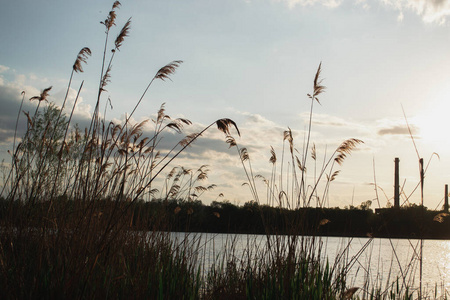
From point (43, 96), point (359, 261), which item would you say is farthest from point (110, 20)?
point (359, 261)

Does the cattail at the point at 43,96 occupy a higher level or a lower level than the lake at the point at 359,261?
higher

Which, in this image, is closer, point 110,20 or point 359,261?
point 110,20

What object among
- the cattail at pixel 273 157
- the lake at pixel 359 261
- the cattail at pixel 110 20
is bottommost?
the lake at pixel 359 261

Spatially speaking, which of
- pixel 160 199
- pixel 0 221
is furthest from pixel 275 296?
pixel 160 199

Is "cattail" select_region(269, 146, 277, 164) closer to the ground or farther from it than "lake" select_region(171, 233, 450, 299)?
farther from it

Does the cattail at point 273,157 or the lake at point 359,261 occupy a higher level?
the cattail at point 273,157

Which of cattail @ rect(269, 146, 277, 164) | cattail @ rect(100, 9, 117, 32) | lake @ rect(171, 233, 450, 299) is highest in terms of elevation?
cattail @ rect(100, 9, 117, 32)

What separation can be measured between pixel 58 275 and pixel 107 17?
250 centimetres

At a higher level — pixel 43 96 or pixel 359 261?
pixel 43 96

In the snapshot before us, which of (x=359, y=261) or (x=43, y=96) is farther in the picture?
(x=359, y=261)

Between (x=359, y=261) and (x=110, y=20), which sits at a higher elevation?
(x=110, y=20)

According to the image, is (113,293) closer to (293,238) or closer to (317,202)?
(293,238)

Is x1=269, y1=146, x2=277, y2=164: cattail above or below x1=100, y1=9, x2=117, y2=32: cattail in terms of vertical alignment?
below

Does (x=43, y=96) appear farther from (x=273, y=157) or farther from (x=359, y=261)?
(x=359, y=261)
